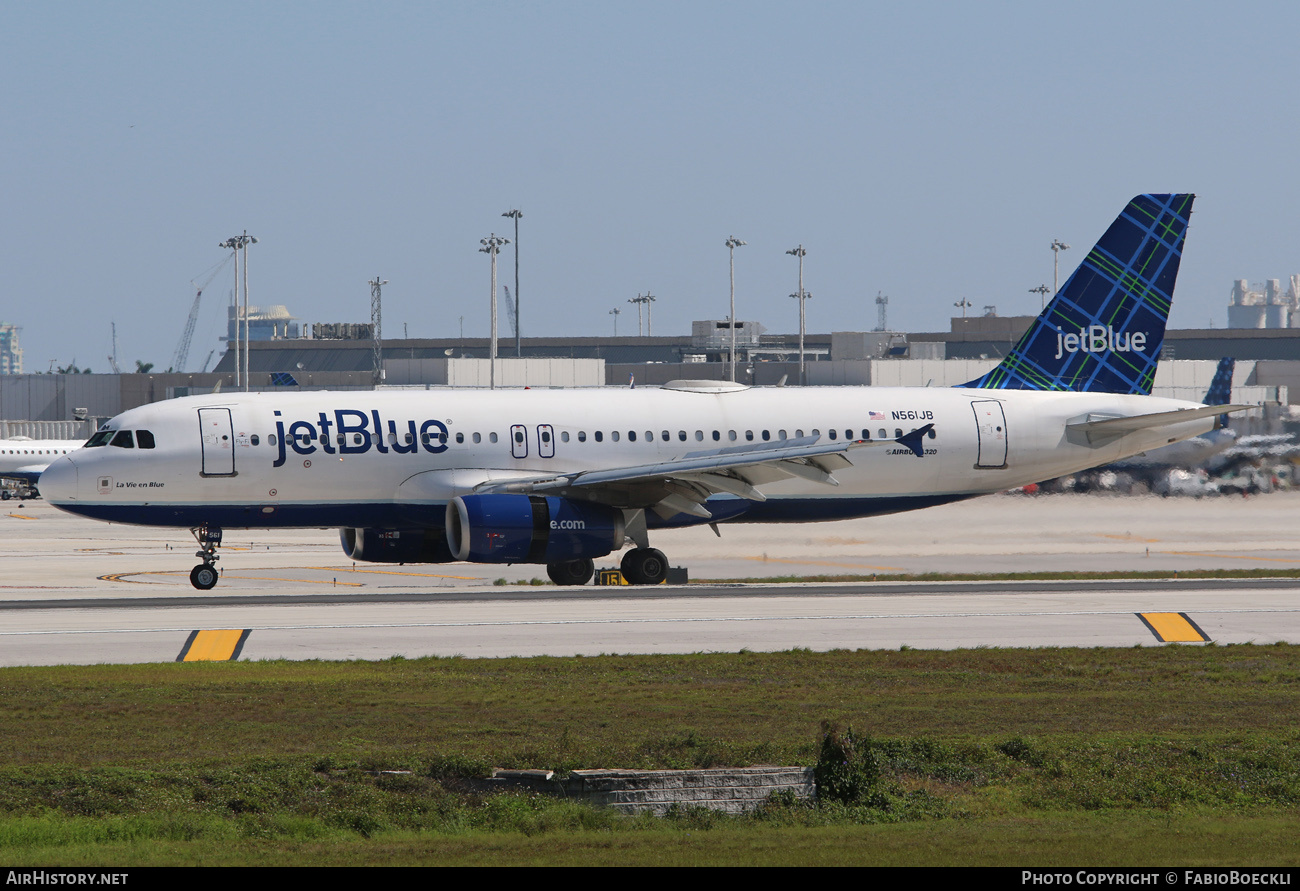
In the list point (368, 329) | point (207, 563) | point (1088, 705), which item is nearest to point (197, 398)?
point (207, 563)

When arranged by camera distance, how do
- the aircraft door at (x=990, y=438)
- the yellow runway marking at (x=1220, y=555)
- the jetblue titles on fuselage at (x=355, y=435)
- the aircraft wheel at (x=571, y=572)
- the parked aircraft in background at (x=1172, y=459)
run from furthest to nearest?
1. the parked aircraft in background at (x=1172, y=459)
2. the yellow runway marking at (x=1220, y=555)
3. the aircraft door at (x=990, y=438)
4. the aircraft wheel at (x=571, y=572)
5. the jetblue titles on fuselage at (x=355, y=435)

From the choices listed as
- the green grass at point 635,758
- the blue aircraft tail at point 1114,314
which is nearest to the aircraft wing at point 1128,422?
the blue aircraft tail at point 1114,314

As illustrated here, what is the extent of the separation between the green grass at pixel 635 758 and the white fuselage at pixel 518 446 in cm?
1300

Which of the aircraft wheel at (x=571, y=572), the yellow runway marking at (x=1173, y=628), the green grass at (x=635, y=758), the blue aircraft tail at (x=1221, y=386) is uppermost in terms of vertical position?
the blue aircraft tail at (x=1221, y=386)

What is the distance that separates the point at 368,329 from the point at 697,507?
13989 cm

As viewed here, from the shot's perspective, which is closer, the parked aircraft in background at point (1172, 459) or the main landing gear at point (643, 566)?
the main landing gear at point (643, 566)

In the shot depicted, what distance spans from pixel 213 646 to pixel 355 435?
1107 centimetres

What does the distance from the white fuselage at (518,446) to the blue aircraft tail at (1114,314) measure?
1.00 meters

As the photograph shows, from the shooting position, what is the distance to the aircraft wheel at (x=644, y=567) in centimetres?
3475

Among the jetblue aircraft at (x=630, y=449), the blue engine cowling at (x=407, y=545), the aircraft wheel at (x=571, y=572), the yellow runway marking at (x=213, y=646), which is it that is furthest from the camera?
the aircraft wheel at (x=571, y=572)

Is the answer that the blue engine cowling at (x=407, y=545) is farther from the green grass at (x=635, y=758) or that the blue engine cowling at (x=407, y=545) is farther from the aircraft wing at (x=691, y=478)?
the green grass at (x=635, y=758)

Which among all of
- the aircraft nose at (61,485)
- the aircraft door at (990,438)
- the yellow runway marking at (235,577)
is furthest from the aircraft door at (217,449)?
the aircraft door at (990,438)

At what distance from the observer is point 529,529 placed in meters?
32.3

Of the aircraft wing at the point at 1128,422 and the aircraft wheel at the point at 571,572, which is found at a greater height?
the aircraft wing at the point at 1128,422
